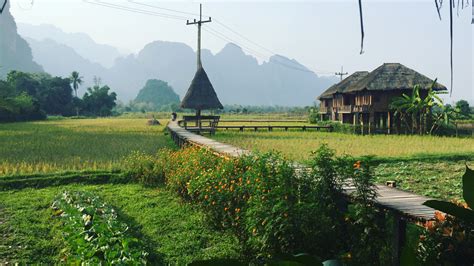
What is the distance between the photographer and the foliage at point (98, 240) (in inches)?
184

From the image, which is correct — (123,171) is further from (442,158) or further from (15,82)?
(15,82)

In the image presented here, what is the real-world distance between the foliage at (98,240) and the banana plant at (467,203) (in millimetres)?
3822

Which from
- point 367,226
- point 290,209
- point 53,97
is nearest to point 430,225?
point 367,226

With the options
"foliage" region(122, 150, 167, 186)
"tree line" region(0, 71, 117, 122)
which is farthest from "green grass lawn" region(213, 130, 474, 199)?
"tree line" region(0, 71, 117, 122)

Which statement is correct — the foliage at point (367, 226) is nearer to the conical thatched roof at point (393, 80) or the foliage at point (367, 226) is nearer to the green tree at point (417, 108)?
the green tree at point (417, 108)

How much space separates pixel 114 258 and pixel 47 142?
16.8m

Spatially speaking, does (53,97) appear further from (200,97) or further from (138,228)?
(138,228)

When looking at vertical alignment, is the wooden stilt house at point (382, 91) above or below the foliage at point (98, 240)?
above

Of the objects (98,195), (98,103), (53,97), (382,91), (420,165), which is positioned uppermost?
(53,97)

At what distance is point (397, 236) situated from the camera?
492cm

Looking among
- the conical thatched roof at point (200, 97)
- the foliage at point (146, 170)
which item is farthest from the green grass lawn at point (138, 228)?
the conical thatched roof at point (200, 97)

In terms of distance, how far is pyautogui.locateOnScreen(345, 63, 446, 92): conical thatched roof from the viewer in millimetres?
29172

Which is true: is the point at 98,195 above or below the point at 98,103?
below

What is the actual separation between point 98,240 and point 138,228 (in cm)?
218
